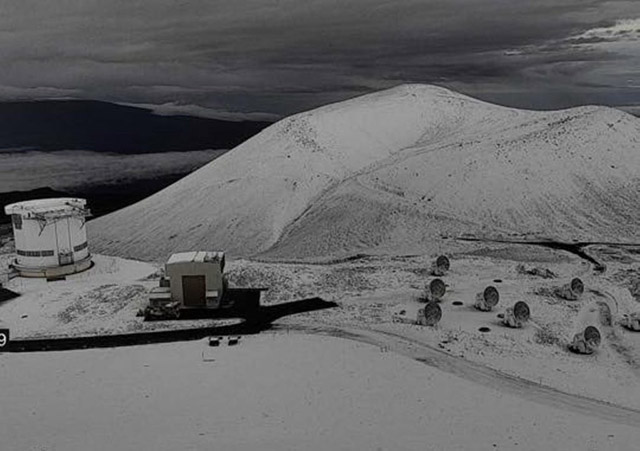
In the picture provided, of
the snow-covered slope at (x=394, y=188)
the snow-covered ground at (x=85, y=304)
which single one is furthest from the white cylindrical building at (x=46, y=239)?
the snow-covered slope at (x=394, y=188)

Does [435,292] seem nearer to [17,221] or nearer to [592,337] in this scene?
[592,337]

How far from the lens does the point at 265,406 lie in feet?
70.2

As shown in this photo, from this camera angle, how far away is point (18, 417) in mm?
20750

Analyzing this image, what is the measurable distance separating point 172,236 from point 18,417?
4368 centimetres

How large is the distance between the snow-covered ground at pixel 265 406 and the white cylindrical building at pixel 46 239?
1189cm

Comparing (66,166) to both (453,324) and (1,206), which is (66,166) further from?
(453,324)

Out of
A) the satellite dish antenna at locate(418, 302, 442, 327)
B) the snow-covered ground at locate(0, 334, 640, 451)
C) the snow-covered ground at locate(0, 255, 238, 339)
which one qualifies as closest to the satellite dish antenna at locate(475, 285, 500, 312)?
the satellite dish antenna at locate(418, 302, 442, 327)

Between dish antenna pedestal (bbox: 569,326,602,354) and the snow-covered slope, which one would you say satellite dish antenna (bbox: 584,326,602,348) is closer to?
dish antenna pedestal (bbox: 569,326,602,354)

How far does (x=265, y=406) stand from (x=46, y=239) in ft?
71.7

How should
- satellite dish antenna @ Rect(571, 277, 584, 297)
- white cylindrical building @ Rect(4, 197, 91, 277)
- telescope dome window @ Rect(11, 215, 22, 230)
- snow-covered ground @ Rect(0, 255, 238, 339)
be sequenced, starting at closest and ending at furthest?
snow-covered ground @ Rect(0, 255, 238, 339), satellite dish antenna @ Rect(571, 277, 584, 297), white cylindrical building @ Rect(4, 197, 91, 277), telescope dome window @ Rect(11, 215, 22, 230)

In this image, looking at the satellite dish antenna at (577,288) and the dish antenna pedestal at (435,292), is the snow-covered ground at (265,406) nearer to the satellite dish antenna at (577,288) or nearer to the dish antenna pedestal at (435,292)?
the dish antenna pedestal at (435,292)

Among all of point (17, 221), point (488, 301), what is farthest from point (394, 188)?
point (17, 221)

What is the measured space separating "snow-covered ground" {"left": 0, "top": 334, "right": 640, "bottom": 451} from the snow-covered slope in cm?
A: 2859

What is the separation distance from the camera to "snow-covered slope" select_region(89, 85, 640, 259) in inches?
2328
